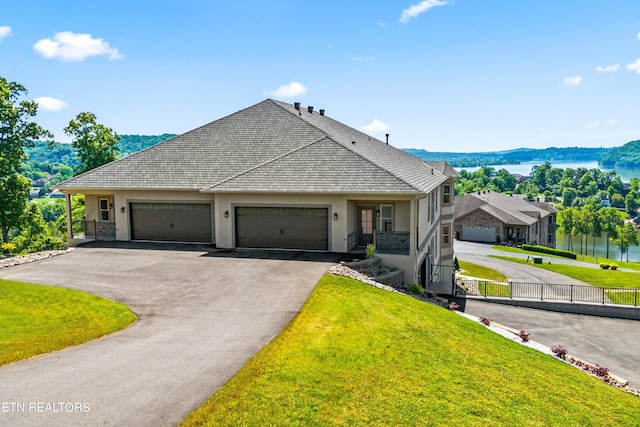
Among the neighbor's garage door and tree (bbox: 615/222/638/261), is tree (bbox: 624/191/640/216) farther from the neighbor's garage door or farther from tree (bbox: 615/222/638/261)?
the neighbor's garage door

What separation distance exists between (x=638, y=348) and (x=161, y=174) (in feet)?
74.5

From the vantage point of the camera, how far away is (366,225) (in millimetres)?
22234

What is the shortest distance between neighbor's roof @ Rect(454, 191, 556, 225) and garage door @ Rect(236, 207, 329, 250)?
4566cm

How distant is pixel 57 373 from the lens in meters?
8.51

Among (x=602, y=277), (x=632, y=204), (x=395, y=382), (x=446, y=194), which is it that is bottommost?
(x=602, y=277)

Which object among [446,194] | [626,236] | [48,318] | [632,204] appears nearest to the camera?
[48,318]

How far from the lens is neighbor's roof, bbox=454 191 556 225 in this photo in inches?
2450

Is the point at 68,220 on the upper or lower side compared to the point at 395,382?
upper

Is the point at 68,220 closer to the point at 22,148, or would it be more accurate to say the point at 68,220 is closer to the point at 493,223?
the point at 22,148

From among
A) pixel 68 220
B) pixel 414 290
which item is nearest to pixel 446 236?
pixel 414 290

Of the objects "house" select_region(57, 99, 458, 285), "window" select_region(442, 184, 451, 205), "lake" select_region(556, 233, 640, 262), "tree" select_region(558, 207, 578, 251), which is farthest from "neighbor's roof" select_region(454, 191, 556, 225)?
"house" select_region(57, 99, 458, 285)

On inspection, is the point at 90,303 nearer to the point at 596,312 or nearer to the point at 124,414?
the point at 124,414

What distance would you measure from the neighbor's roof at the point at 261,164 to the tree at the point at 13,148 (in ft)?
44.3

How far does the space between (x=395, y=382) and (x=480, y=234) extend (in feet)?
188
